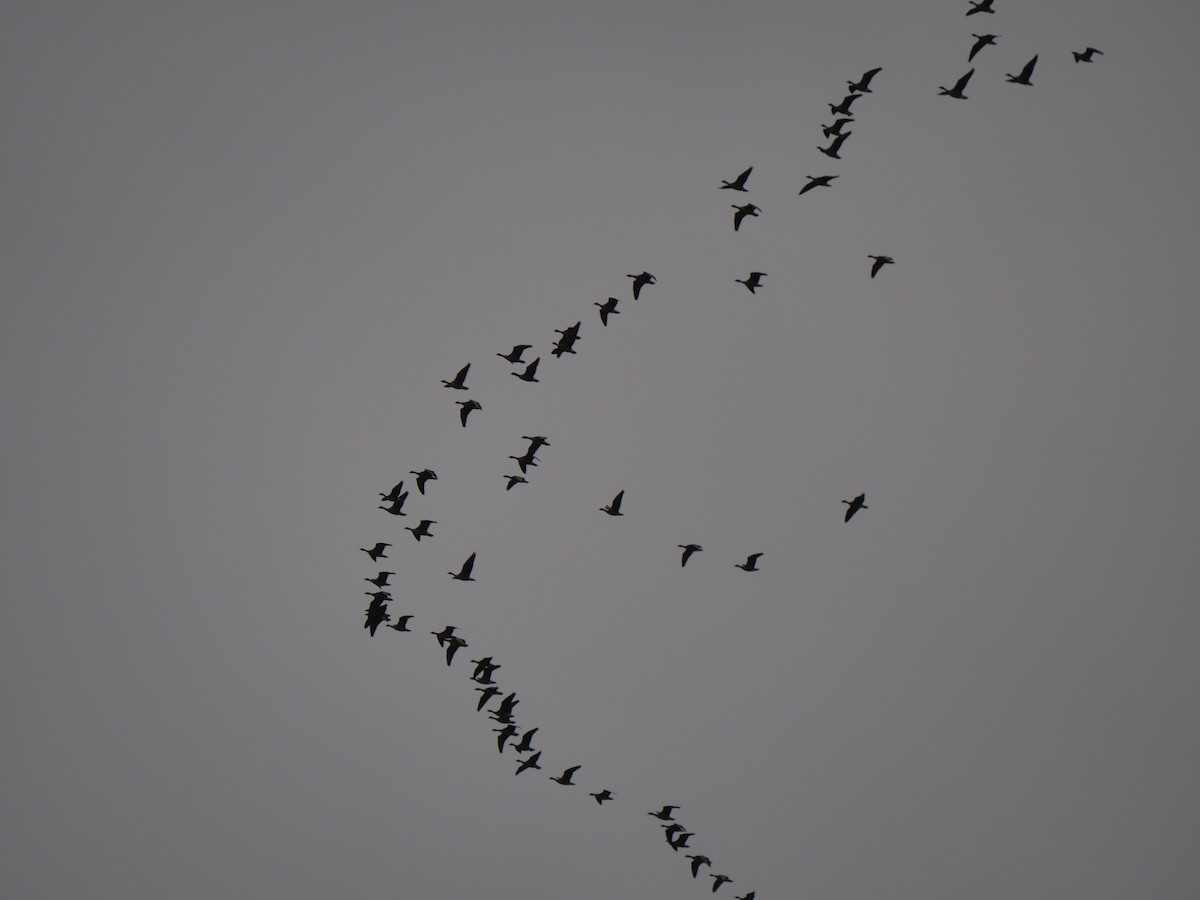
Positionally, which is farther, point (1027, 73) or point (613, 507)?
point (613, 507)

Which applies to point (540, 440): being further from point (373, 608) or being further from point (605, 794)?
point (605, 794)

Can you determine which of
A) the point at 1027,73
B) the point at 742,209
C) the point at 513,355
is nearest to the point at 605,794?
the point at 513,355

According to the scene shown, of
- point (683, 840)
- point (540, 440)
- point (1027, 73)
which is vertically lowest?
point (683, 840)

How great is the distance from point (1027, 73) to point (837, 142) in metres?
7.91

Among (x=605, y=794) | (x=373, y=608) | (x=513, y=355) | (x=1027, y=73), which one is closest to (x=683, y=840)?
(x=605, y=794)

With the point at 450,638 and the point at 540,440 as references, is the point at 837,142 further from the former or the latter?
the point at 450,638

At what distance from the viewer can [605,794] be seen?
152 feet

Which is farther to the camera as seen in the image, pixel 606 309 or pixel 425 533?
pixel 425 533

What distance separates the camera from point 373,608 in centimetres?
4875

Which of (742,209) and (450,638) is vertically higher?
(742,209)

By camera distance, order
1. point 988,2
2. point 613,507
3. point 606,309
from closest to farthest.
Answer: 1. point 988,2
2. point 606,309
3. point 613,507

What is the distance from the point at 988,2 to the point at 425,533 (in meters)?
34.2

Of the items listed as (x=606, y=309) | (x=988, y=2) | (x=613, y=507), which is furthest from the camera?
(x=613, y=507)

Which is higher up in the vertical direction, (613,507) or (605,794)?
(613,507)
